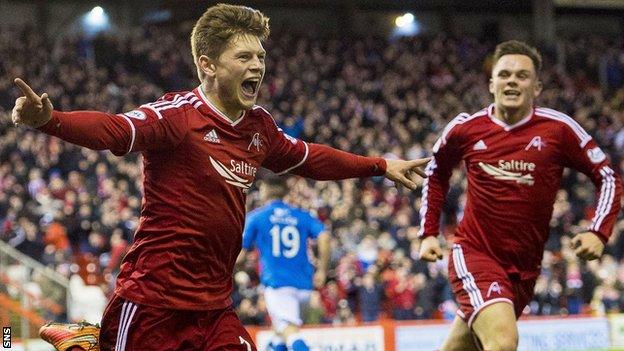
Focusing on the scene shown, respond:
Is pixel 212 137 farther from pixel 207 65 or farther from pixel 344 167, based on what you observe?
pixel 344 167

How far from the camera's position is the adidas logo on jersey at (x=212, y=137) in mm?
5430

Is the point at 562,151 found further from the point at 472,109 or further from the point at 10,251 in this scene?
the point at 472,109

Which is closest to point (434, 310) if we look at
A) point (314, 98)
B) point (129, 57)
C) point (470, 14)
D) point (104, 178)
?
point (104, 178)

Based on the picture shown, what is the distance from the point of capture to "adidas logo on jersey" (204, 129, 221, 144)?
17.8 ft

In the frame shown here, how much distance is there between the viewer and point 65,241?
17562mm

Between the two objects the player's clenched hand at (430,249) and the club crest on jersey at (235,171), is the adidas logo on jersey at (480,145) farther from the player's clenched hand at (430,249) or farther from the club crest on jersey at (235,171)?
the club crest on jersey at (235,171)

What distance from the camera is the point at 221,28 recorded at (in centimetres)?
554

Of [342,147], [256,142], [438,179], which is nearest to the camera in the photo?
[256,142]

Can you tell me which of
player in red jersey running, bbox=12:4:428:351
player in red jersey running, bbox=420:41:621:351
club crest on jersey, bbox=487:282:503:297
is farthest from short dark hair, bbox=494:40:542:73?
player in red jersey running, bbox=12:4:428:351

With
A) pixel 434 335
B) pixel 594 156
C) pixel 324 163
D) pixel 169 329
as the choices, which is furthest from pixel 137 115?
pixel 434 335

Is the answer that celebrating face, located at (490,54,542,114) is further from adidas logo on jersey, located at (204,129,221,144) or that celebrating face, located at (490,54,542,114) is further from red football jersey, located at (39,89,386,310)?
adidas logo on jersey, located at (204,129,221,144)

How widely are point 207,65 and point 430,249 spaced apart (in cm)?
246

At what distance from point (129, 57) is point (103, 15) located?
5858mm

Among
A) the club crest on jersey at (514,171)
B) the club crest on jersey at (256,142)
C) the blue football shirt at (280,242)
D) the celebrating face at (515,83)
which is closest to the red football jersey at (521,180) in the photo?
the club crest on jersey at (514,171)
